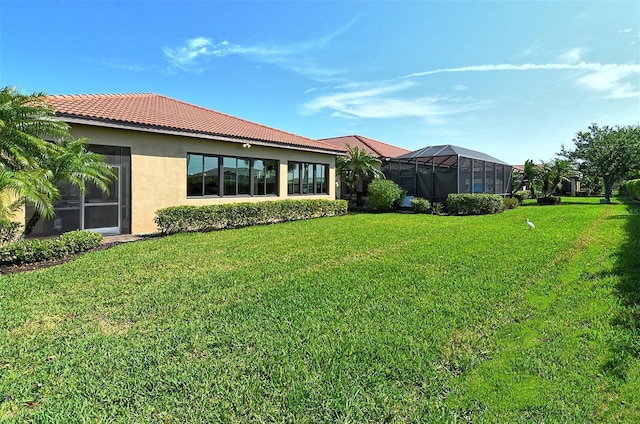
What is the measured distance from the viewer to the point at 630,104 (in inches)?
829

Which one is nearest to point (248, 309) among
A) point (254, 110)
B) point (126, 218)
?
point (126, 218)

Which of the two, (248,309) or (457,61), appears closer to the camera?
(248,309)

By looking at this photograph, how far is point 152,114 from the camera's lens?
13625 mm

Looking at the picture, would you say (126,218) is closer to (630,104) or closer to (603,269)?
(603,269)

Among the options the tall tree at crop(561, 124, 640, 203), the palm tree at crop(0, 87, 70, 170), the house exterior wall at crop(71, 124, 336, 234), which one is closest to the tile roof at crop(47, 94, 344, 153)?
the house exterior wall at crop(71, 124, 336, 234)

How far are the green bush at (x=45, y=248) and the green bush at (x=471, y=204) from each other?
1805 centimetres

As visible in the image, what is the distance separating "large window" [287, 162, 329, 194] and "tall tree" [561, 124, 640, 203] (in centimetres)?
2542

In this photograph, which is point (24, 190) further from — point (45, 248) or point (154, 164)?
point (154, 164)

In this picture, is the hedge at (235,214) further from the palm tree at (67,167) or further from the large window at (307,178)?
the palm tree at (67,167)

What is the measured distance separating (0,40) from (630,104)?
107 ft

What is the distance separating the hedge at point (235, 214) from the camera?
459 inches

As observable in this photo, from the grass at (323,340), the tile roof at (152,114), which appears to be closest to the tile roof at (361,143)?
the tile roof at (152,114)

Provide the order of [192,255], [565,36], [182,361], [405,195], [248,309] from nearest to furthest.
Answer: [182,361]
[248,309]
[192,255]
[565,36]
[405,195]

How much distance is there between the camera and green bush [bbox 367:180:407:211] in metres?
20.8
